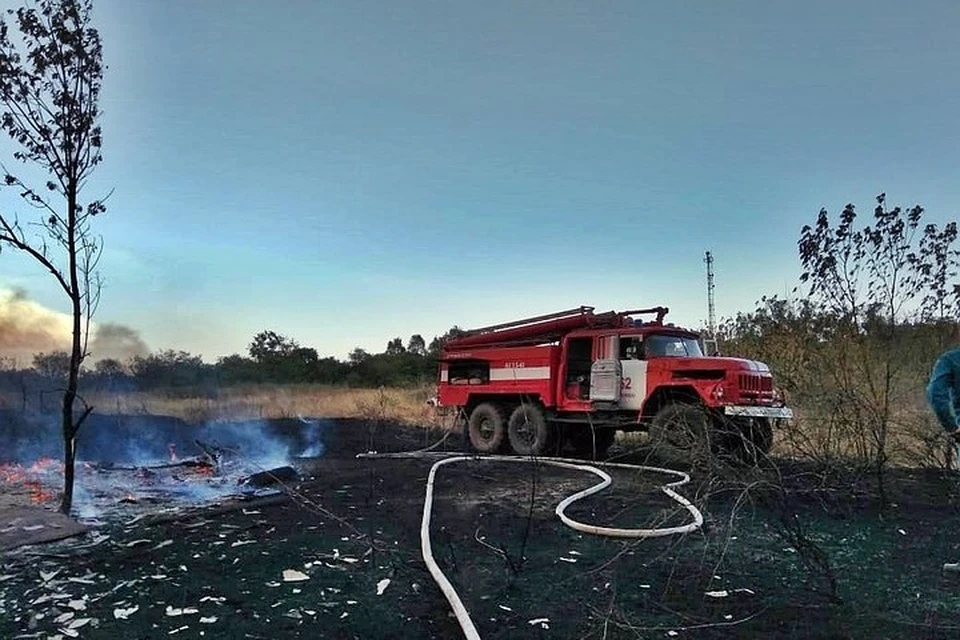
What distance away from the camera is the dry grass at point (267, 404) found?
16875mm

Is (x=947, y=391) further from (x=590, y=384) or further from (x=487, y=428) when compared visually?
(x=487, y=428)

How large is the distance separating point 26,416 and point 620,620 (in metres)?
13.1

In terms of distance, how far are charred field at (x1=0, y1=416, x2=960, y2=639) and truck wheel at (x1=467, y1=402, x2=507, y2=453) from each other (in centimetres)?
385

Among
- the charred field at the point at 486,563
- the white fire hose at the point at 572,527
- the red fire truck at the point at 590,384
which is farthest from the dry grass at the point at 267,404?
the white fire hose at the point at 572,527

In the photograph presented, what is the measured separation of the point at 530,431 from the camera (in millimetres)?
12000

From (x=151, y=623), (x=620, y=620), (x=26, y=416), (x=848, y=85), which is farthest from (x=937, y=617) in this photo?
(x=26, y=416)

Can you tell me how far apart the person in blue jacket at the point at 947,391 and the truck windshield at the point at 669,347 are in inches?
242

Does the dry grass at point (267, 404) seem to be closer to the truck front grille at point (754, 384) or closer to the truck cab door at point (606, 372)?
the truck cab door at point (606, 372)

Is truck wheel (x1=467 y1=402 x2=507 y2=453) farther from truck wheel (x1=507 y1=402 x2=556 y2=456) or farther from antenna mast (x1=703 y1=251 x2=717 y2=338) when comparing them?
antenna mast (x1=703 y1=251 x2=717 y2=338)

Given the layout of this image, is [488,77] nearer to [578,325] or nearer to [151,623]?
[578,325]

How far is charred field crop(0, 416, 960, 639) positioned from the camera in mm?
3707

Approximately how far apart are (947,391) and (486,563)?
331 centimetres

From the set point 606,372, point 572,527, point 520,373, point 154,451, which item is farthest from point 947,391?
point 154,451

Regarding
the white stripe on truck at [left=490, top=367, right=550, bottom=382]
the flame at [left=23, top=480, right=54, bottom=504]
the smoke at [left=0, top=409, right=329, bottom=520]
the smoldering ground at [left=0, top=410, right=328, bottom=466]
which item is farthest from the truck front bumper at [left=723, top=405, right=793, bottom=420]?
the flame at [left=23, top=480, right=54, bottom=504]
